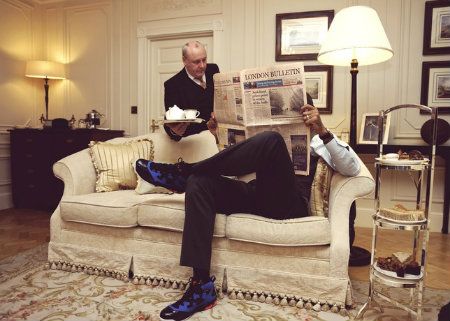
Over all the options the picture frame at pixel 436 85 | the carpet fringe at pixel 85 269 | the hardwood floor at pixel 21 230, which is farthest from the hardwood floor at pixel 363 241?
the picture frame at pixel 436 85

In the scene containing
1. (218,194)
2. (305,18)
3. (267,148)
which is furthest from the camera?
(305,18)

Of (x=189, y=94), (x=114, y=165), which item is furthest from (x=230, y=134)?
(x=114, y=165)

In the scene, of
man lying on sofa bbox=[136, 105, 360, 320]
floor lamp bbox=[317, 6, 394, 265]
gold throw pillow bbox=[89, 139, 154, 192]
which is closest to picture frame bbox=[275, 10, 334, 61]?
floor lamp bbox=[317, 6, 394, 265]

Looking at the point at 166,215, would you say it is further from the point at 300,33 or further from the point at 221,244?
the point at 300,33

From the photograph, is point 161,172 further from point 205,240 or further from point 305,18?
point 305,18

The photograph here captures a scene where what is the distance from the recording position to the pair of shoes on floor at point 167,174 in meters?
1.79

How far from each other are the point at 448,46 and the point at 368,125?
2.93ft

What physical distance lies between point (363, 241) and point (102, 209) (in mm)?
1963

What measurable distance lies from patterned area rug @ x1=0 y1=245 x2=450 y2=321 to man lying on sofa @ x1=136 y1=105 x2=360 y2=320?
119 mm

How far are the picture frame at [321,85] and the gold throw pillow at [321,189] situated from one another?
1.62m

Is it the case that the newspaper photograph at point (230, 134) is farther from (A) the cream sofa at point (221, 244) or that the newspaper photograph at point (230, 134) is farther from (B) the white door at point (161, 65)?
A: (B) the white door at point (161, 65)

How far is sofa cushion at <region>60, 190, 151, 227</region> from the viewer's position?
75.5 inches

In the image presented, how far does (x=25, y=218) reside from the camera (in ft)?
11.2

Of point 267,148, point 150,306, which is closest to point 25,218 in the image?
point 150,306
